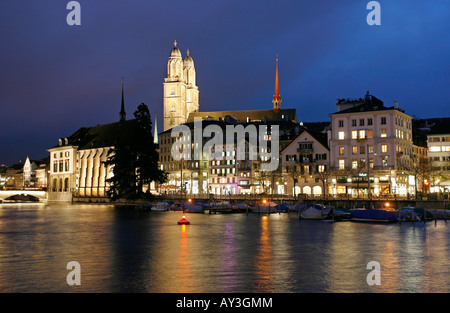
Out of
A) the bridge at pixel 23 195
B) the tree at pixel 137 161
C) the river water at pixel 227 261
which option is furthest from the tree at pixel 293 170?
the bridge at pixel 23 195

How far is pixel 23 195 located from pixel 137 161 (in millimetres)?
71590

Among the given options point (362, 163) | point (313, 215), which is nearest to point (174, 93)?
point (362, 163)

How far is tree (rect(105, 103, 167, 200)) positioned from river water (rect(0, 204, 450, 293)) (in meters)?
47.4

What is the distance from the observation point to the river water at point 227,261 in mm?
20427

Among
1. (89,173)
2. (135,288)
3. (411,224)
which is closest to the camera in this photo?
(135,288)

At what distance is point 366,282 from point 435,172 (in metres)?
78.1

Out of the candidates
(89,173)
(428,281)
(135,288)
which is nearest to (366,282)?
(428,281)

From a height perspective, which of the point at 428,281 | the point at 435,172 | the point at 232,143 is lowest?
the point at 428,281

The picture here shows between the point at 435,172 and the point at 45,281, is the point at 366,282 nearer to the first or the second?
the point at 45,281

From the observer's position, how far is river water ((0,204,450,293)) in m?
20.4

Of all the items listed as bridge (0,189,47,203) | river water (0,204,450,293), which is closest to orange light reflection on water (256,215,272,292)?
river water (0,204,450,293)

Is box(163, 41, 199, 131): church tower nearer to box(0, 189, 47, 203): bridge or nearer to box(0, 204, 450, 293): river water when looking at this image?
box(0, 189, 47, 203): bridge

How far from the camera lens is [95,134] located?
519 ft
